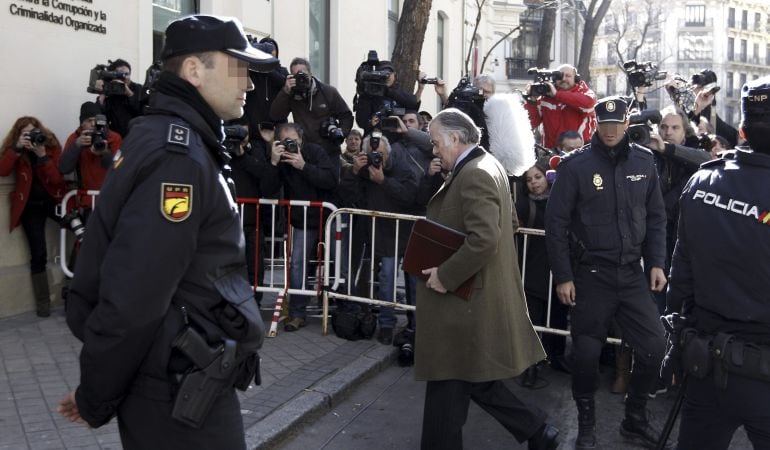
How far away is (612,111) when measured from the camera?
18.4ft

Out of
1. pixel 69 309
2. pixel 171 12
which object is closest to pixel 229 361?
pixel 69 309

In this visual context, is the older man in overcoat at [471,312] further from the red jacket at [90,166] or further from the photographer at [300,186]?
the red jacket at [90,166]

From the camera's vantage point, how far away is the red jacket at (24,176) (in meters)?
7.82

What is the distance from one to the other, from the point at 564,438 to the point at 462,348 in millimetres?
1458

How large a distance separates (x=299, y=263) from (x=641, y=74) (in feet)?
12.5

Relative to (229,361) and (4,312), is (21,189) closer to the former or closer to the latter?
(4,312)

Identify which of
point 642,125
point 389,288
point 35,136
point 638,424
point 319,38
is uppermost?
point 319,38

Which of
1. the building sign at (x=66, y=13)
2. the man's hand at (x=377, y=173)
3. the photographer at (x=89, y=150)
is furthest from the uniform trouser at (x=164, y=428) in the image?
the building sign at (x=66, y=13)

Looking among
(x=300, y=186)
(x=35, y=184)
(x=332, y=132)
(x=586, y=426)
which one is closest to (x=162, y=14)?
(x=35, y=184)

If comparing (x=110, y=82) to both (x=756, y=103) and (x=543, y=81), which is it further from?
(x=756, y=103)

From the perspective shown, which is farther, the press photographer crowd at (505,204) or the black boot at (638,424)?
the black boot at (638,424)

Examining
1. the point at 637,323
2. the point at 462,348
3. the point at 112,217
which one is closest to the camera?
the point at 112,217

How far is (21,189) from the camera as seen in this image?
7.94 m

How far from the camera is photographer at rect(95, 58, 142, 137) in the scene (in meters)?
8.33
